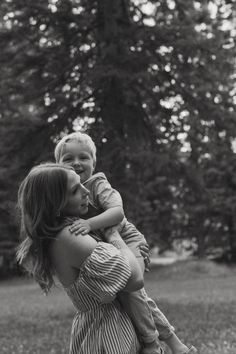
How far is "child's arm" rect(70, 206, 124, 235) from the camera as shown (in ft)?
10.0

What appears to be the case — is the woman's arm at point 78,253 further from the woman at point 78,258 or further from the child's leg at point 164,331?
the child's leg at point 164,331

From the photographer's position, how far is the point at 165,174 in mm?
13609

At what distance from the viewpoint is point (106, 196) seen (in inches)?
145

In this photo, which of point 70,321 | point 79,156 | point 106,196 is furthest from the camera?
point 70,321

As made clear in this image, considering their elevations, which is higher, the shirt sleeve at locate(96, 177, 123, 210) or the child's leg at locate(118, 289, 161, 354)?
the shirt sleeve at locate(96, 177, 123, 210)

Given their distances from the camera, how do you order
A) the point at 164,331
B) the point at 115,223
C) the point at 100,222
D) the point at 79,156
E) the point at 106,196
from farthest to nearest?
the point at 79,156, the point at 164,331, the point at 106,196, the point at 115,223, the point at 100,222

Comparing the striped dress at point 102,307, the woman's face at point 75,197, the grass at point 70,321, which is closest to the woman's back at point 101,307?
the striped dress at point 102,307

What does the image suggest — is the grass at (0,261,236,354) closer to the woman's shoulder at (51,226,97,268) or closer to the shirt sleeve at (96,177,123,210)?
the shirt sleeve at (96,177,123,210)

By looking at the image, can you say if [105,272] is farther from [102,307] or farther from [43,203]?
[43,203]

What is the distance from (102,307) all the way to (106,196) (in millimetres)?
751

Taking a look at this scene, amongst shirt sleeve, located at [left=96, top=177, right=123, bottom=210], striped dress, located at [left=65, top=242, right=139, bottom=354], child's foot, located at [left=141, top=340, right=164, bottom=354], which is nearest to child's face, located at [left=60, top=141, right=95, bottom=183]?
shirt sleeve, located at [left=96, top=177, right=123, bottom=210]

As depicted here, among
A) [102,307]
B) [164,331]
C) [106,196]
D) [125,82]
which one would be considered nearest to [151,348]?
[102,307]

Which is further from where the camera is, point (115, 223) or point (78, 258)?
point (115, 223)

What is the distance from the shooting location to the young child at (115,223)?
10.9ft
